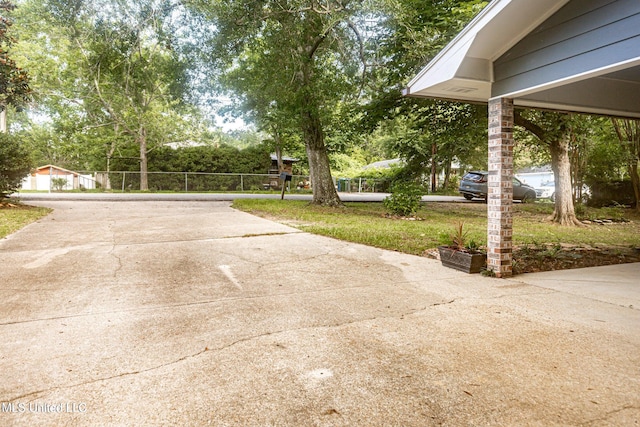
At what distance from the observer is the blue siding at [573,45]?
3.49 m

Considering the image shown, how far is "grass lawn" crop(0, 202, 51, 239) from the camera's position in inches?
300

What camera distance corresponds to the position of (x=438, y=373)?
2.43 meters

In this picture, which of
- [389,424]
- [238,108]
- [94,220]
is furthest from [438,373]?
[238,108]

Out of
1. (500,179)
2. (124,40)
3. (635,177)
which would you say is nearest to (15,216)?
(124,40)

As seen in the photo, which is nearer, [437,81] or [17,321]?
[17,321]

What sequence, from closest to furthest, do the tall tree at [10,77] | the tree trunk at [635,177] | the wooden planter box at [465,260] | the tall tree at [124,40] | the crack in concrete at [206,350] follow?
the crack in concrete at [206,350] → the wooden planter box at [465,260] → the tall tree at [124,40] → the tall tree at [10,77] → the tree trunk at [635,177]

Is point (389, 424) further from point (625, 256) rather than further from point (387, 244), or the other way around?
point (625, 256)

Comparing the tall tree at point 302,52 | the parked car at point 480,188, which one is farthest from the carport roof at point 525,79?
the parked car at point 480,188

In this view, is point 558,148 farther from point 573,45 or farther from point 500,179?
point 573,45

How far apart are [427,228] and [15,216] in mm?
10086

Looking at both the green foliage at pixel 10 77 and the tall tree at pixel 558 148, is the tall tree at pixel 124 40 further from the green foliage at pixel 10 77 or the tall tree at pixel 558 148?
the tall tree at pixel 558 148

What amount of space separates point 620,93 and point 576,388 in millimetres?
5319

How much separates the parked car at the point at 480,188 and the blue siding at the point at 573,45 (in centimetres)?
1533

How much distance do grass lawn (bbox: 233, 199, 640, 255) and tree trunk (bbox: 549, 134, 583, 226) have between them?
494 millimetres
